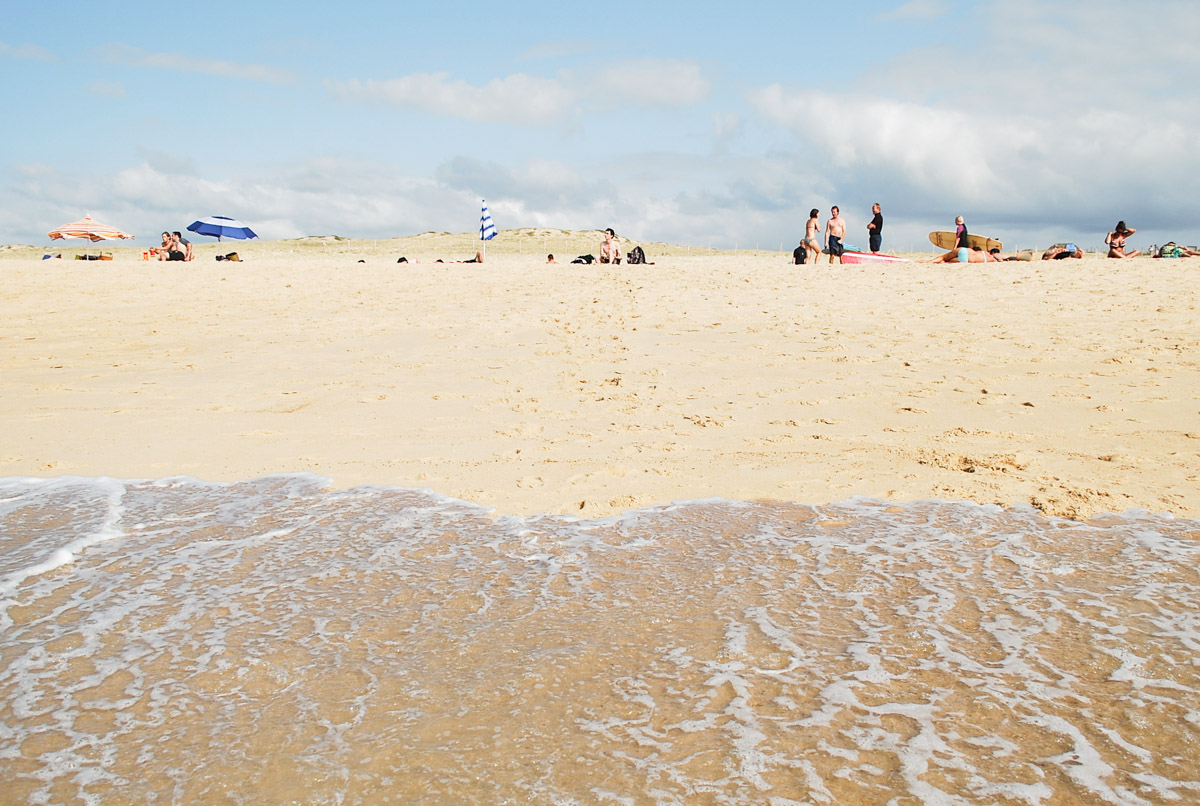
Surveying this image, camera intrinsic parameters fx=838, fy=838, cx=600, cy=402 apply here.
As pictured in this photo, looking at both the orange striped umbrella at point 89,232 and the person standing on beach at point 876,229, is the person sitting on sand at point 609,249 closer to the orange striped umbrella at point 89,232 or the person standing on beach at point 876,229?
the person standing on beach at point 876,229

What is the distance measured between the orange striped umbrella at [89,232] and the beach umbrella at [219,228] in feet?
7.60

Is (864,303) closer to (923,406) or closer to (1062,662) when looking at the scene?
(923,406)

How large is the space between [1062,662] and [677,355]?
19.3 feet

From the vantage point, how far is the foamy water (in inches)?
78.6

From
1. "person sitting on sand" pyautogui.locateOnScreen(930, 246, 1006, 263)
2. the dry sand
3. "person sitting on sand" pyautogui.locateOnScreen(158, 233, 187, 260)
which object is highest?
"person sitting on sand" pyautogui.locateOnScreen(158, 233, 187, 260)

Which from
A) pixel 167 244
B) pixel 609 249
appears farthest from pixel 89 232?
pixel 609 249

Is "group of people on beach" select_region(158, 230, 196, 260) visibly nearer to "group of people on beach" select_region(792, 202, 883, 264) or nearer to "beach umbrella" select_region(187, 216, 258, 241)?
"beach umbrella" select_region(187, 216, 258, 241)

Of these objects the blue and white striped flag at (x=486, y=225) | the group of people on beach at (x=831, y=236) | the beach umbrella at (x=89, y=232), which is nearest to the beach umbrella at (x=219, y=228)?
the beach umbrella at (x=89, y=232)

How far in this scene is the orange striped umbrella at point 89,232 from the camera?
27.8 metres

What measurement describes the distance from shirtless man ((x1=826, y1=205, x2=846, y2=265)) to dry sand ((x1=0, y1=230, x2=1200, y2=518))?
3.47m

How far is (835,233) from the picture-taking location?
16.5 meters

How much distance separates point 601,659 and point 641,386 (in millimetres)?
4540

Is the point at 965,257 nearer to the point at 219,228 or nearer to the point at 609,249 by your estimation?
the point at 609,249

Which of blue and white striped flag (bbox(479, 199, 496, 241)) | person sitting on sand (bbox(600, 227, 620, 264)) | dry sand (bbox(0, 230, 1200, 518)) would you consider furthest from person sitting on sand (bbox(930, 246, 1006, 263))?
blue and white striped flag (bbox(479, 199, 496, 241))
